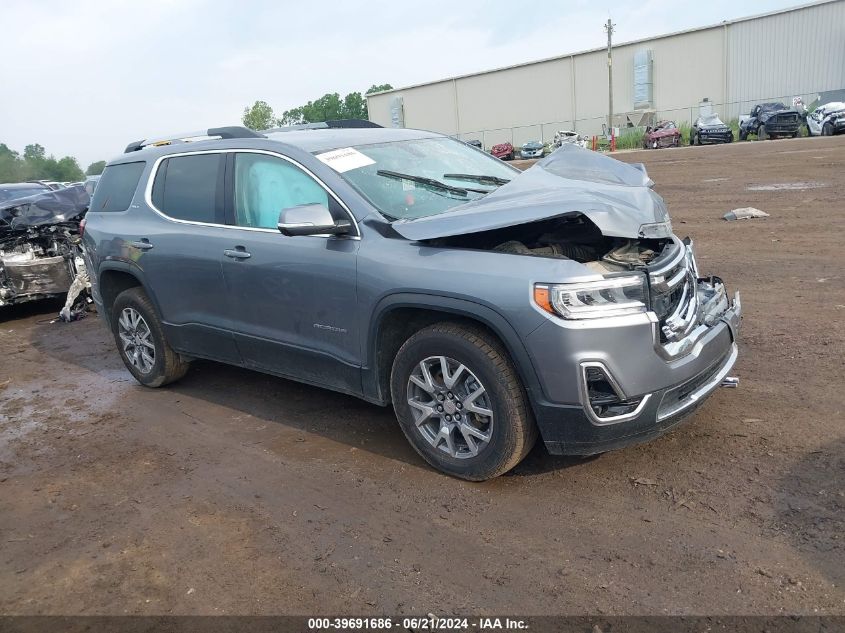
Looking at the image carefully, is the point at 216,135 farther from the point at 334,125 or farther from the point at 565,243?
the point at 565,243

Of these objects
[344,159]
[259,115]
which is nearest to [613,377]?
[344,159]

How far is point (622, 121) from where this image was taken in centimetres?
5369

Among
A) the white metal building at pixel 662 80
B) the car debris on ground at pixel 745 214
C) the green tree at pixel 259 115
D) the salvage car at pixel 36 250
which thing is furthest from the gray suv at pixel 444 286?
the green tree at pixel 259 115

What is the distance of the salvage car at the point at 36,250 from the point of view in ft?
30.4

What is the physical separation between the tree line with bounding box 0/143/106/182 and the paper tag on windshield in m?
53.9

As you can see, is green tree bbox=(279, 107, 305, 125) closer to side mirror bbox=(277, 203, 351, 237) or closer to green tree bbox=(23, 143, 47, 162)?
green tree bbox=(23, 143, 47, 162)

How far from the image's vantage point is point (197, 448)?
15.9 feet

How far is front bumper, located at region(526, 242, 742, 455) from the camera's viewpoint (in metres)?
3.42

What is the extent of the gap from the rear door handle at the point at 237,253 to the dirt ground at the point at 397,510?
1187 millimetres

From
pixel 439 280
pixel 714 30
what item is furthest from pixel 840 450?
pixel 714 30

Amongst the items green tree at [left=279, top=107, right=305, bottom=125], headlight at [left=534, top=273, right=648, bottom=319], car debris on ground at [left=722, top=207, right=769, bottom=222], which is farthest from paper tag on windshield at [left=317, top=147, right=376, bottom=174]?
green tree at [left=279, top=107, right=305, bottom=125]

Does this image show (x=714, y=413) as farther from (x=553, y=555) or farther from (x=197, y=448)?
(x=197, y=448)

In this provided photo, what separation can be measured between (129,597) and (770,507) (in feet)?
9.69

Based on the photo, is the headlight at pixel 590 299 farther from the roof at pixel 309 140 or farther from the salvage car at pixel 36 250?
the salvage car at pixel 36 250
